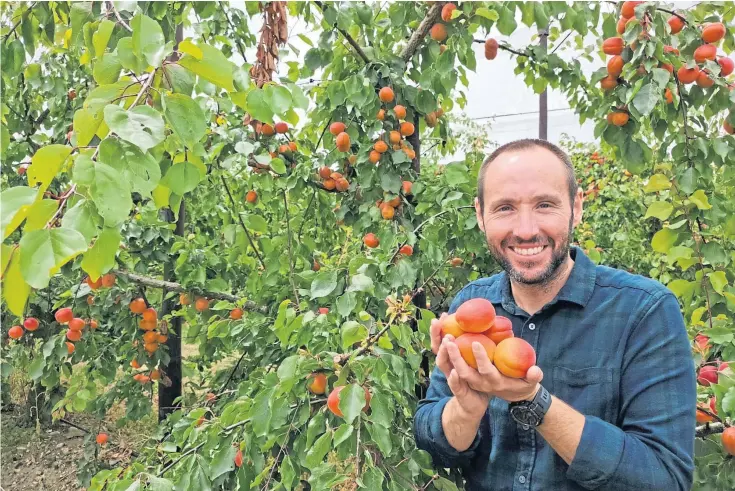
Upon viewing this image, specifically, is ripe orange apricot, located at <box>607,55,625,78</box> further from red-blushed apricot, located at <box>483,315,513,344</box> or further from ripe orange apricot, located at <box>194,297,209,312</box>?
ripe orange apricot, located at <box>194,297,209,312</box>

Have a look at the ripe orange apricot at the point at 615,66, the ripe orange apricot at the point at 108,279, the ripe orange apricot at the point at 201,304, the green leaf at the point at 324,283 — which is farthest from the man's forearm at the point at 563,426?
the ripe orange apricot at the point at 108,279

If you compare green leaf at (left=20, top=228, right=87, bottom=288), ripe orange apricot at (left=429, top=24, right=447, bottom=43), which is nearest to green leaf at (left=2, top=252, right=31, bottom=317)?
green leaf at (left=20, top=228, right=87, bottom=288)

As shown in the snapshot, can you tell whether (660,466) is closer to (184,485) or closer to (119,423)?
(184,485)

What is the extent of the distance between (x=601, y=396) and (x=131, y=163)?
1.00 meters

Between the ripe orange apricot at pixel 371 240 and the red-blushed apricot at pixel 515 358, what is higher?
the ripe orange apricot at pixel 371 240

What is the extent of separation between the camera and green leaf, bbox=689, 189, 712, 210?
1.76 meters

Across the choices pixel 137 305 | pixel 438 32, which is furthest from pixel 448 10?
pixel 137 305

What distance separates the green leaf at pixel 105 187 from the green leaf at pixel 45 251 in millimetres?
55

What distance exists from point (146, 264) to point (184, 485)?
1697mm

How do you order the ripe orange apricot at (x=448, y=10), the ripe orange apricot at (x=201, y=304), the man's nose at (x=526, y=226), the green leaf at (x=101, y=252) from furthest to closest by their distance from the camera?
the ripe orange apricot at (x=201, y=304) < the ripe orange apricot at (x=448, y=10) < the man's nose at (x=526, y=226) < the green leaf at (x=101, y=252)

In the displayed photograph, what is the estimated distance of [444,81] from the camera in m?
2.14

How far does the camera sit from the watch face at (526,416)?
99 cm

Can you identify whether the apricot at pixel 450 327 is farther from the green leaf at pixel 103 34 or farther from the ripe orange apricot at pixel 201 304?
the ripe orange apricot at pixel 201 304

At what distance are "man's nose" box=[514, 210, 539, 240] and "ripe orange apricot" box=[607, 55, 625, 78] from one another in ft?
3.28
